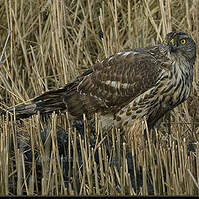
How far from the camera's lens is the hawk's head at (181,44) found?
5.61 metres

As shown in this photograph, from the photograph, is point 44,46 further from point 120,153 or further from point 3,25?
point 120,153

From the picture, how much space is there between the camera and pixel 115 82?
586 centimetres

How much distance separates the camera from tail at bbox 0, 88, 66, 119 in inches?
238

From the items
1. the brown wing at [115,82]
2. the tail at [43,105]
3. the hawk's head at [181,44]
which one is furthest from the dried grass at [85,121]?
the hawk's head at [181,44]

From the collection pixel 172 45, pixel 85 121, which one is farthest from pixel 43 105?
pixel 172 45

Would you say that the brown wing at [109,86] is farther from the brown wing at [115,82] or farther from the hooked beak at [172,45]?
the hooked beak at [172,45]

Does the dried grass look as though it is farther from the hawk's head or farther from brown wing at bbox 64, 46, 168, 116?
the hawk's head

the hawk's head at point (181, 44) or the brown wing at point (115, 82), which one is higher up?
the hawk's head at point (181, 44)

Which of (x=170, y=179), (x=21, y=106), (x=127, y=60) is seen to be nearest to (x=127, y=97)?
(x=127, y=60)

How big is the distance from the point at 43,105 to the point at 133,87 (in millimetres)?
969

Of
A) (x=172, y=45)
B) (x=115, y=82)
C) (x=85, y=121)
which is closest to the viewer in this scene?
(x=85, y=121)

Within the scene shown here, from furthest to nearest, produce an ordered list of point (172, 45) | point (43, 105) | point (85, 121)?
point (43, 105) < point (172, 45) < point (85, 121)

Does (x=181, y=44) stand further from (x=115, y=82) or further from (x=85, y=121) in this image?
(x=85, y=121)

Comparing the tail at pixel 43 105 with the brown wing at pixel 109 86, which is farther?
the tail at pixel 43 105
